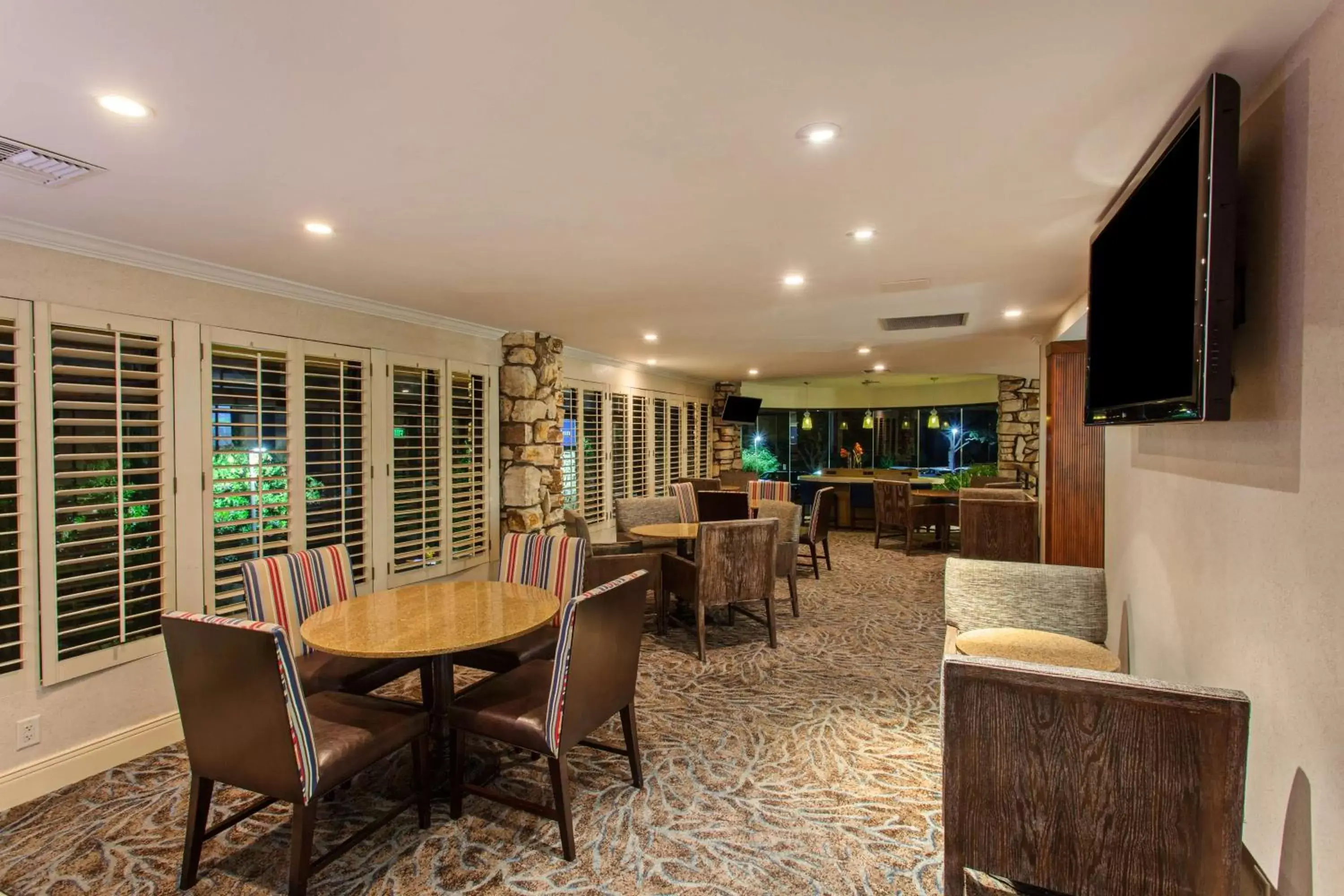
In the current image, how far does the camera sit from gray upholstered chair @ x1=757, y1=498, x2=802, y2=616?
504 cm

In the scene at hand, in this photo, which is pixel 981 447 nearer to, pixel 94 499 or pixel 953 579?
pixel 953 579

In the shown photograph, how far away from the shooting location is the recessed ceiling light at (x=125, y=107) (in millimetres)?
1614

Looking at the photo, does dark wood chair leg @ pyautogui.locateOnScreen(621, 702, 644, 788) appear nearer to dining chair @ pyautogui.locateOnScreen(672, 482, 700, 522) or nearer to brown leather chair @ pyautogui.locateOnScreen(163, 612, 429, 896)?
brown leather chair @ pyautogui.locateOnScreen(163, 612, 429, 896)

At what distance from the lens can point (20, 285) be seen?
8.57 feet

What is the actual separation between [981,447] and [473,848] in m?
10.3

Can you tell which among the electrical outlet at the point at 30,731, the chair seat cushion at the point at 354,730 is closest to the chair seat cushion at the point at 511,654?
the chair seat cushion at the point at 354,730

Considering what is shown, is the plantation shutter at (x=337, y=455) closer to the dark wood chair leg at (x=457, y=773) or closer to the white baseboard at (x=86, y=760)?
the white baseboard at (x=86, y=760)

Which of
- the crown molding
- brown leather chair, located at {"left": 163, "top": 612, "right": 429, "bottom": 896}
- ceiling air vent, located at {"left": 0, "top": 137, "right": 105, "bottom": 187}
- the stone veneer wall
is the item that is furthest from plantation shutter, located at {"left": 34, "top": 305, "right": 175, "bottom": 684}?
the stone veneer wall

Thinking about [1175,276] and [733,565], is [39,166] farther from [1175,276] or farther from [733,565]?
[733,565]

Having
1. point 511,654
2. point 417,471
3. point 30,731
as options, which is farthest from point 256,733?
point 417,471

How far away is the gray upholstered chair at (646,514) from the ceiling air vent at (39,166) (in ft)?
13.9

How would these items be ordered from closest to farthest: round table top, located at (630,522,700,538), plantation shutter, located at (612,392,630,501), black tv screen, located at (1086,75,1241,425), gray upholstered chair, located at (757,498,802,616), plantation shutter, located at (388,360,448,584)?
1. black tv screen, located at (1086,75,1241,425)
2. plantation shutter, located at (388,360,448,584)
3. gray upholstered chair, located at (757,498,802,616)
4. round table top, located at (630,522,700,538)
5. plantation shutter, located at (612,392,630,501)

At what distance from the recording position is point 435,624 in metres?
2.56

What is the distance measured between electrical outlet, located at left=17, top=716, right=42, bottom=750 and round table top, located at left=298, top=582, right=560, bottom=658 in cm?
114
